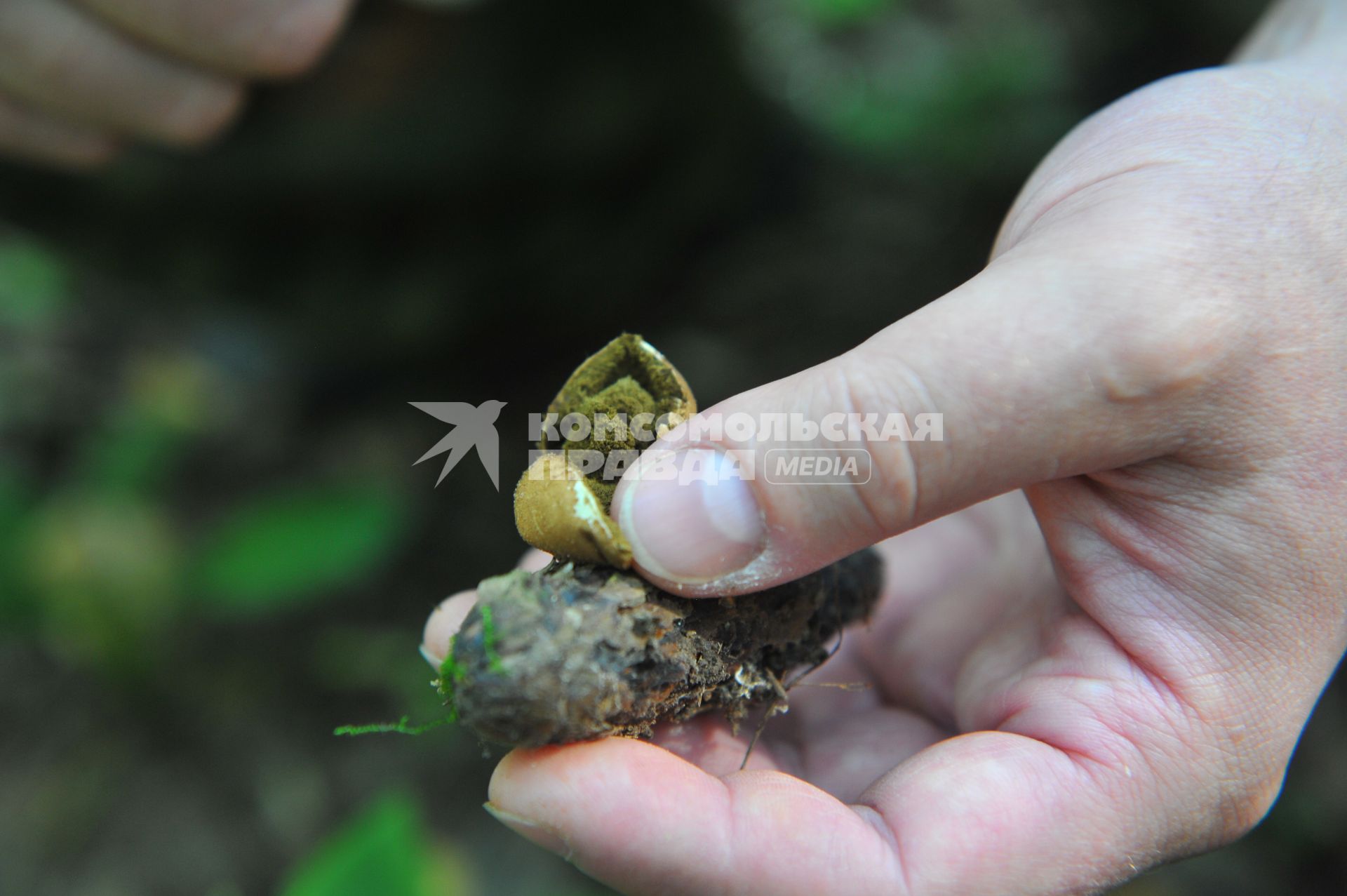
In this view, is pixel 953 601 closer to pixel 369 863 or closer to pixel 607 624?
pixel 607 624

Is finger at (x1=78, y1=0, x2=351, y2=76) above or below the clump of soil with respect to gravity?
above

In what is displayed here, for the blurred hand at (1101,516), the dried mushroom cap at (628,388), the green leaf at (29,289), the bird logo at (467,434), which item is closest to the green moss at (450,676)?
the blurred hand at (1101,516)

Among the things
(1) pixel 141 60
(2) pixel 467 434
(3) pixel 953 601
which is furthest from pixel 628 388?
(2) pixel 467 434

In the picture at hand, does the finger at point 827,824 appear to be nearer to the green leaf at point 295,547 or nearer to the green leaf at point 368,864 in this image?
the green leaf at point 368,864

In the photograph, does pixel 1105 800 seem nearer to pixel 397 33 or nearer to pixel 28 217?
pixel 397 33

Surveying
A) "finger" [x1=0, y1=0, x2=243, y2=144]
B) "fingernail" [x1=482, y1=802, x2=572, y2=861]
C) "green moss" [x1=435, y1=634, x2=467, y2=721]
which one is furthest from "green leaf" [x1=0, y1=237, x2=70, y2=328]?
"fingernail" [x1=482, y1=802, x2=572, y2=861]

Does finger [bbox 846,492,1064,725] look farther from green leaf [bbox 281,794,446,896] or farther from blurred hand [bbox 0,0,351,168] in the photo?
blurred hand [bbox 0,0,351,168]
